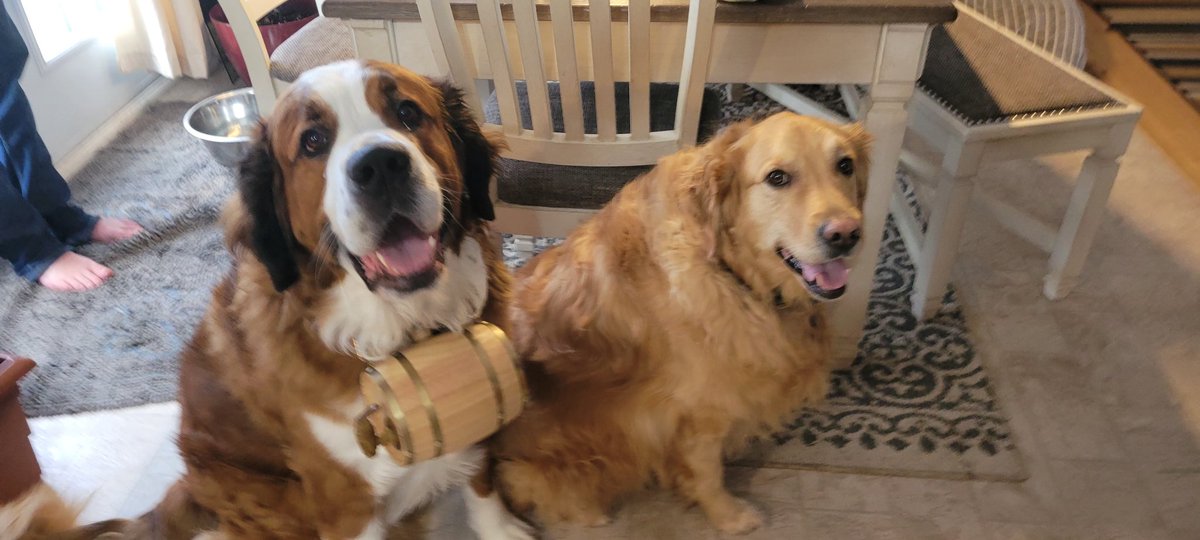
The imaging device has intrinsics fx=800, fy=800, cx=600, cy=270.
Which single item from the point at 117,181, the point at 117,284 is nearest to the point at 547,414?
the point at 117,284

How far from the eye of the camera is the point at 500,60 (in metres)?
1.58

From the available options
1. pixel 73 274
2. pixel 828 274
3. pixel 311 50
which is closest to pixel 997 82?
pixel 828 274

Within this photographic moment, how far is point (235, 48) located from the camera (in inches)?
140

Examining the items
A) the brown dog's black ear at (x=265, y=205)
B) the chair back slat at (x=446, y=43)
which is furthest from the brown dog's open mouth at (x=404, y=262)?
the chair back slat at (x=446, y=43)

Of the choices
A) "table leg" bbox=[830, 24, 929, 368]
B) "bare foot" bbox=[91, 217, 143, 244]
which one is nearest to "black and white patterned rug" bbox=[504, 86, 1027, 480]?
"table leg" bbox=[830, 24, 929, 368]

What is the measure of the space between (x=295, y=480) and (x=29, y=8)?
2.72 m

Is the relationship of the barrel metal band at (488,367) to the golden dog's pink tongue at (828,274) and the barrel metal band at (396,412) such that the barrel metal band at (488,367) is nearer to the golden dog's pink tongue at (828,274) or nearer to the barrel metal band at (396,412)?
the barrel metal band at (396,412)

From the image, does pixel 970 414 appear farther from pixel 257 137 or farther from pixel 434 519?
pixel 257 137

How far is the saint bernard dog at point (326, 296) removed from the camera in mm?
1167

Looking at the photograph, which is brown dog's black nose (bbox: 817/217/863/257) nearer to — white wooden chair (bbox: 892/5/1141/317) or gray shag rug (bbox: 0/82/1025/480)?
gray shag rug (bbox: 0/82/1025/480)

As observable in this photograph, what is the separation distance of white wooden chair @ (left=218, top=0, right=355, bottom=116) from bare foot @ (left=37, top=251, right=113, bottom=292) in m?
0.82

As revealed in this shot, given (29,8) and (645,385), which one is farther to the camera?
(29,8)

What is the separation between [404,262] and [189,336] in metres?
1.39

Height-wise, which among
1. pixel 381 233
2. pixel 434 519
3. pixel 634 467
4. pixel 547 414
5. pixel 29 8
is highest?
pixel 381 233
